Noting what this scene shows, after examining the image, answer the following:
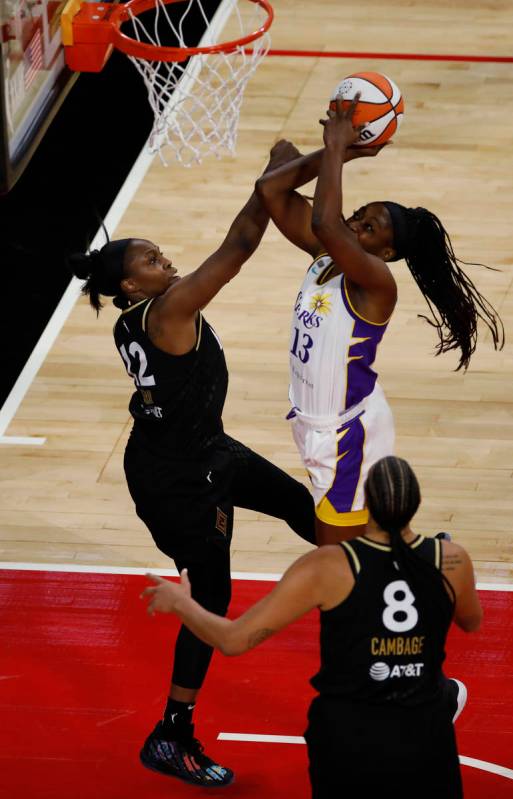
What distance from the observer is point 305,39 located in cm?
1131

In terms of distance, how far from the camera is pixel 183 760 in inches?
182

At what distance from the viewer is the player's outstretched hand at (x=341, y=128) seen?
4297 millimetres

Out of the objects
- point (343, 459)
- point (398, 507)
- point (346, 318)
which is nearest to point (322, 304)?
point (346, 318)

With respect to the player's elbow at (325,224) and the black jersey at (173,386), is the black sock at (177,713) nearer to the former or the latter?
the black jersey at (173,386)

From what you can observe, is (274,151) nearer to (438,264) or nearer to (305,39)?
(438,264)

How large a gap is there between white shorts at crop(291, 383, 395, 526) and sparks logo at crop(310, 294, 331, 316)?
36 centimetres

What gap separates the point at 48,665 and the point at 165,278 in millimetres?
1629

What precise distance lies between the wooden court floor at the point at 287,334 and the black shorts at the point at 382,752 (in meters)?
2.29

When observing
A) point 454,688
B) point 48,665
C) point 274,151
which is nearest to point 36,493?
point 48,665

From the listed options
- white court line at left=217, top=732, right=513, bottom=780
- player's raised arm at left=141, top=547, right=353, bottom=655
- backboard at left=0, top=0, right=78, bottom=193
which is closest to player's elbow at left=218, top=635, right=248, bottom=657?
player's raised arm at left=141, top=547, right=353, bottom=655

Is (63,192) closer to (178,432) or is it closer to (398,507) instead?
(178,432)

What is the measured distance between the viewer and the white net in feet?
29.0

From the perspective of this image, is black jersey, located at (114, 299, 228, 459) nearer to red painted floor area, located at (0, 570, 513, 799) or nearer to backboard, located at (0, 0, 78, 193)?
red painted floor area, located at (0, 570, 513, 799)

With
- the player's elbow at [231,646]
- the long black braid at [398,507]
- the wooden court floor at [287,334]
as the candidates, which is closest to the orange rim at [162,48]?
the wooden court floor at [287,334]
